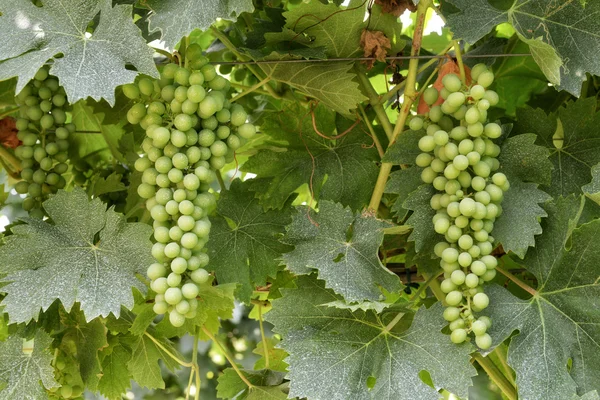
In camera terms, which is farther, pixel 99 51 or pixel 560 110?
pixel 560 110

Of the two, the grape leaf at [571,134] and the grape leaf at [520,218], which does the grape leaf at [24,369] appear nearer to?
the grape leaf at [520,218]

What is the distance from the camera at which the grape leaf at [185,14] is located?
97 centimetres

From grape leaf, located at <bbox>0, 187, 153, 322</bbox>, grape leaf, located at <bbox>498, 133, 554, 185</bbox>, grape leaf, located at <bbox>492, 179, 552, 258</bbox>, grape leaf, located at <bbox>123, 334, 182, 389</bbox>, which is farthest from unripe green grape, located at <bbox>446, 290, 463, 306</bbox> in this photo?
grape leaf, located at <bbox>123, 334, 182, 389</bbox>

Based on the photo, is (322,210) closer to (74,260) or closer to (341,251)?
(341,251)

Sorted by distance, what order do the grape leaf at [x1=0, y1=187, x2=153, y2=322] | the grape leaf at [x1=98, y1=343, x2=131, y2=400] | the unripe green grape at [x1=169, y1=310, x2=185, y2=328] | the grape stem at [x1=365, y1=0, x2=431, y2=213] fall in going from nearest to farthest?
the unripe green grape at [x1=169, y1=310, x2=185, y2=328] → the grape leaf at [x1=0, y1=187, x2=153, y2=322] → the grape stem at [x1=365, y1=0, x2=431, y2=213] → the grape leaf at [x1=98, y1=343, x2=131, y2=400]

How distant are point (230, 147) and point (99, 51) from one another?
22 centimetres

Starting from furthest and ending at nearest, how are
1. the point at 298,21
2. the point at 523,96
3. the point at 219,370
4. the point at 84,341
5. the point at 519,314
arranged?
the point at 219,370, the point at 523,96, the point at 84,341, the point at 298,21, the point at 519,314

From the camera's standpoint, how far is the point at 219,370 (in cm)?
260

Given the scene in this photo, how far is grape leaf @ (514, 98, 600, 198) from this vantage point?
3.99 ft

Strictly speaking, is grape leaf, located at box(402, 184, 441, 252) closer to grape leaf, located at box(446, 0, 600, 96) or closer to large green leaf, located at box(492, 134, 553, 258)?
large green leaf, located at box(492, 134, 553, 258)

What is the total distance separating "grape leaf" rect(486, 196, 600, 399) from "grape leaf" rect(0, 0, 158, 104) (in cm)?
60

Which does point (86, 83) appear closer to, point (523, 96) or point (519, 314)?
point (519, 314)

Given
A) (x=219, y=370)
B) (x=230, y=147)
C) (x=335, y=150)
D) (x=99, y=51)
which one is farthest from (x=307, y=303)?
(x=219, y=370)

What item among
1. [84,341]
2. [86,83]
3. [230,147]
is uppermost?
[86,83]
